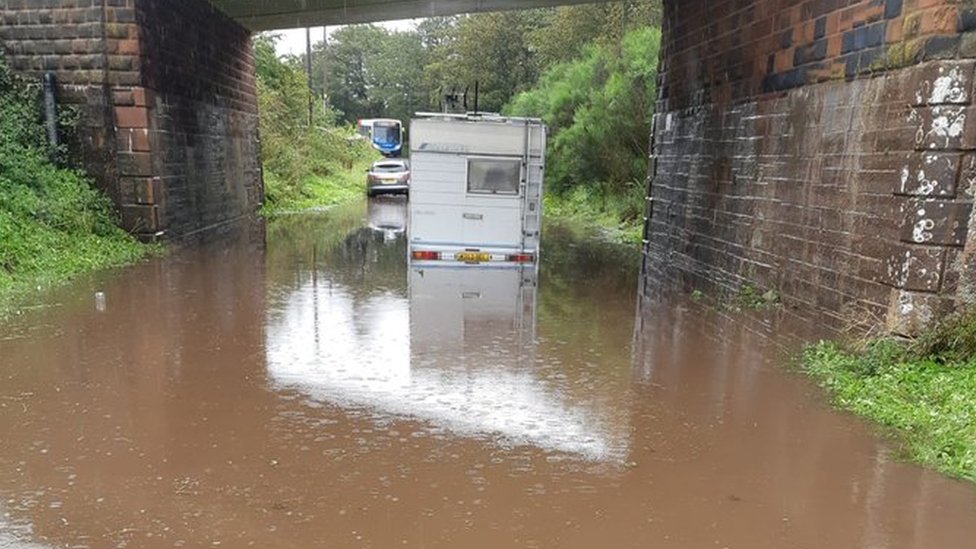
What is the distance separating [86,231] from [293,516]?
10.4m

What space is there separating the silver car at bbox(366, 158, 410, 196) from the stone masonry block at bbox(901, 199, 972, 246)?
27385 mm

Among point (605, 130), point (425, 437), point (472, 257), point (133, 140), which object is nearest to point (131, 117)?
point (133, 140)

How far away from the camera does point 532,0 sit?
56.0 feet

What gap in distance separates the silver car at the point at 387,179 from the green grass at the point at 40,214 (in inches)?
785

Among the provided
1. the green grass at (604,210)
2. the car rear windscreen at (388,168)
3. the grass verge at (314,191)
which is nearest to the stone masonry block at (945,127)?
the green grass at (604,210)

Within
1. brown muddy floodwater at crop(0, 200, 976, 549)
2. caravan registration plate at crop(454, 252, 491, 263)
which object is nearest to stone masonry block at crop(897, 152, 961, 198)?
brown muddy floodwater at crop(0, 200, 976, 549)

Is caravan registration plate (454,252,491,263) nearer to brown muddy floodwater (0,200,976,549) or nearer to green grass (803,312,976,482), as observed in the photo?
brown muddy floodwater (0,200,976,549)

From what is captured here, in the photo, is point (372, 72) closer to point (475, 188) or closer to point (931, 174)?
point (475, 188)

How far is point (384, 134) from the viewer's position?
55.8 metres

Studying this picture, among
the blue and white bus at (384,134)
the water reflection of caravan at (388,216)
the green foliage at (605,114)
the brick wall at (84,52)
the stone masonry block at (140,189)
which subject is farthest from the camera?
the blue and white bus at (384,134)

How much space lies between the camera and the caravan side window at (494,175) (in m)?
12.5

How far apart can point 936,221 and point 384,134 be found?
2026 inches

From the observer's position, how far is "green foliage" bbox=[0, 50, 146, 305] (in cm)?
1046

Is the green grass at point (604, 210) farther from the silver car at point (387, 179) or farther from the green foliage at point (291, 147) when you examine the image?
the green foliage at point (291, 147)
